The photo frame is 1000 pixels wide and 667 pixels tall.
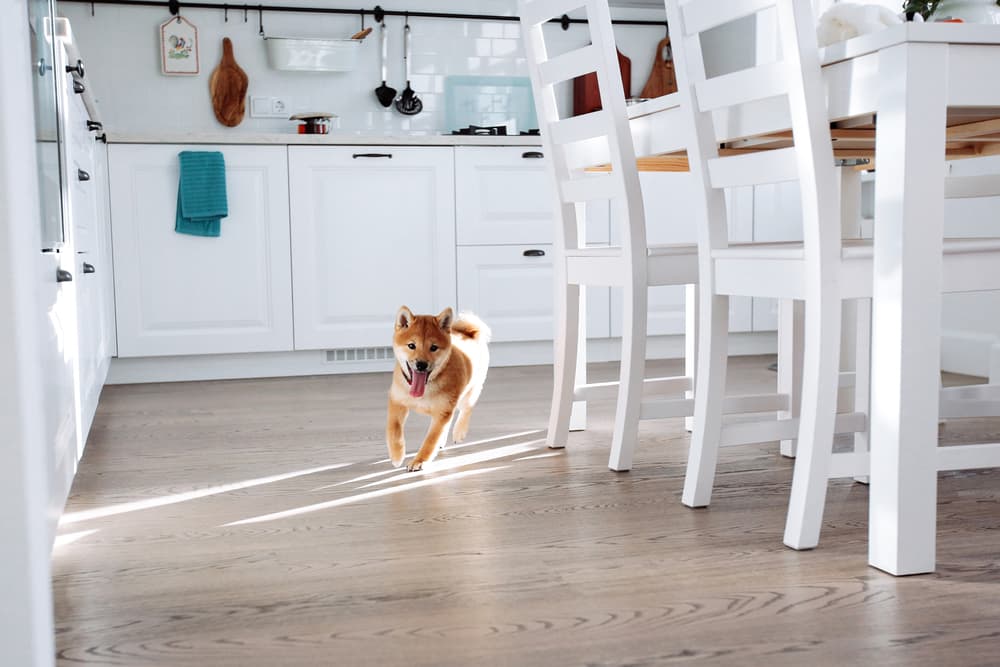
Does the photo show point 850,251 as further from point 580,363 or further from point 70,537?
point 70,537

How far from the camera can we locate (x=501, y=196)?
3951 millimetres

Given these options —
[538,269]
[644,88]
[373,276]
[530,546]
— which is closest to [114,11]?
[373,276]

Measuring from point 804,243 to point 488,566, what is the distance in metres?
0.69

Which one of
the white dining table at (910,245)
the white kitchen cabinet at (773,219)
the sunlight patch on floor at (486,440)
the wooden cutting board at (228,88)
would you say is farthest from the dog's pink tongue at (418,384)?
the wooden cutting board at (228,88)

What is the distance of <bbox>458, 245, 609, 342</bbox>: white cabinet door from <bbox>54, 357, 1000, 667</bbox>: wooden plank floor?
5.22ft

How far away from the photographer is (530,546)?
1585 millimetres

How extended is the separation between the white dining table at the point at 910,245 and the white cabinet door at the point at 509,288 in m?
2.59

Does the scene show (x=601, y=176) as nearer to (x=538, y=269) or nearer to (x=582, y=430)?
(x=582, y=430)

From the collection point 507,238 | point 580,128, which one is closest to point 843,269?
point 580,128

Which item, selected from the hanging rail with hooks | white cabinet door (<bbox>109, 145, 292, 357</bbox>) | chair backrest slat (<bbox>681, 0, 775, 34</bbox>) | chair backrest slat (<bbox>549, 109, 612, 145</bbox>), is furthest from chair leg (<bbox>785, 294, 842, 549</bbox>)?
the hanging rail with hooks

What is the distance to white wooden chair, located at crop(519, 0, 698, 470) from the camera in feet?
6.61

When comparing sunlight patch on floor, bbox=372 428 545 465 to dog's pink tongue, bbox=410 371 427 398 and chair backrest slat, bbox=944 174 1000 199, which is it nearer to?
dog's pink tongue, bbox=410 371 427 398

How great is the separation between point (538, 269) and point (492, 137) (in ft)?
1.84

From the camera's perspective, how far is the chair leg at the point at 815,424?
4.95 feet
